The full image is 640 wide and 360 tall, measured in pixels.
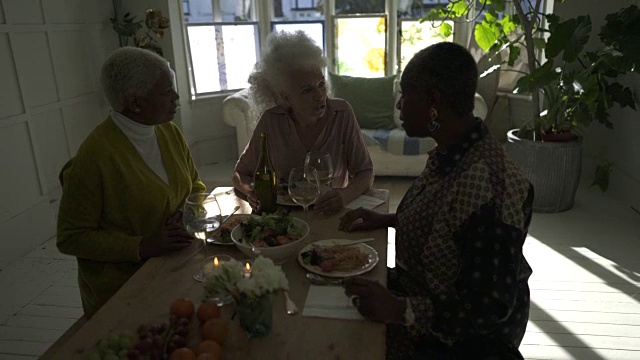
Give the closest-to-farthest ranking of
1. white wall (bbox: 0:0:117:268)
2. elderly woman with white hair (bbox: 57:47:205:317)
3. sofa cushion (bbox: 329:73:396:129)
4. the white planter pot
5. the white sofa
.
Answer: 1. elderly woman with white hair (bbox: 57:47:205:317)
2. white wall (bbox: 0:0:117:268)
3. the white planter pot
4. the white sofa
5. sofa cushion (bbox: 329:73:396:129)

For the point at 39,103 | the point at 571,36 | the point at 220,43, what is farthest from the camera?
the point at 220,43

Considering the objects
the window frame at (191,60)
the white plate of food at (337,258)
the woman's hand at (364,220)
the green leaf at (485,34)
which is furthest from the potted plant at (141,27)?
the white plate of food at (337,258)

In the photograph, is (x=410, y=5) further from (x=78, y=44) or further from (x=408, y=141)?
(x=78, y=44)

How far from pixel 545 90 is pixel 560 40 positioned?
0.46 meters

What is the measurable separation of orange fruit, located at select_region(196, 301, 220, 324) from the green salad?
0.94 ft

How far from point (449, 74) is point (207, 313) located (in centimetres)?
75

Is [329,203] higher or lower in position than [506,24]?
lower

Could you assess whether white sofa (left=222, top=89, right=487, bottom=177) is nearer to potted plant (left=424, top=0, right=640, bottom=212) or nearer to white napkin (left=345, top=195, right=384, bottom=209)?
potted plant (left=424, top=0, right=640, bottom=212)

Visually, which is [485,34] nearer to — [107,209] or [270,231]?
[270,231]

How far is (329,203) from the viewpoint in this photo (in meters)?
1.58

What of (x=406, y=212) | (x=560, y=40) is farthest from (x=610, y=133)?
(x=406, y=212)

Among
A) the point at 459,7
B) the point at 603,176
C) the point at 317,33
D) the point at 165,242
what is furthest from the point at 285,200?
the point at 317,33

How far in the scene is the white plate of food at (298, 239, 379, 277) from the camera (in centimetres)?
117

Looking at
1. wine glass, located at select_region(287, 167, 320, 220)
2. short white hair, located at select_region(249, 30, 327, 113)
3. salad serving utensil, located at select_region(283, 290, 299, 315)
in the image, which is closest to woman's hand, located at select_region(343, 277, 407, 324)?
salad serving utensil, located at select_region(283, 290, 299, 315)
